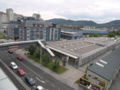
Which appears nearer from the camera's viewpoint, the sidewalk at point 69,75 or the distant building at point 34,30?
the sidewalk at point 69,75

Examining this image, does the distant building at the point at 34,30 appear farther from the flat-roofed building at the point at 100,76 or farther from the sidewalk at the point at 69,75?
the flat-roofed building at the point at 100,76

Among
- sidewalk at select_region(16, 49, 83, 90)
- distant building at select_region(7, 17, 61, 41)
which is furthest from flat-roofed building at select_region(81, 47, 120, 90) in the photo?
distant building at select_region(7, 17, 61, 41)

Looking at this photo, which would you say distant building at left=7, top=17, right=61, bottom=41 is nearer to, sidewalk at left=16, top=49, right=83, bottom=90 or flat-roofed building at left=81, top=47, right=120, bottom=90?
sidewalk at left=16, top=49, right=83, bottom=90

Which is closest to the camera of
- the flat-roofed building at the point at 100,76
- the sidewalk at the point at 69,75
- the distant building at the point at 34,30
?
the flat-roofed building at the point at 100,76

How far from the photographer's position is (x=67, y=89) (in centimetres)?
2311

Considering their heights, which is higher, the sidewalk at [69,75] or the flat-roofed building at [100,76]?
the flat-roofed building at [100,76]

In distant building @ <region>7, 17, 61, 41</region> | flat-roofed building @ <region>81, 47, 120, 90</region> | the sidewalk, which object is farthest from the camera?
distant building @ <region>7, 17, 61, 41</region>

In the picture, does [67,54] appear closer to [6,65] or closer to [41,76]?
[41,76]

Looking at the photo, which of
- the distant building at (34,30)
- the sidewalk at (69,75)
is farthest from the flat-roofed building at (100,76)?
the distant building at (34,30)

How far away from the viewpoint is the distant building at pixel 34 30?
61938 mm

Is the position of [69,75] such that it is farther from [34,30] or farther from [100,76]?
[34,30]

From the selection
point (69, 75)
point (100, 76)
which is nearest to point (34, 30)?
point (69, 75)

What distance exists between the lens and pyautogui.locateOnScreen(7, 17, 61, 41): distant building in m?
61.9

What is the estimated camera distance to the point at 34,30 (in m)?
64.1
